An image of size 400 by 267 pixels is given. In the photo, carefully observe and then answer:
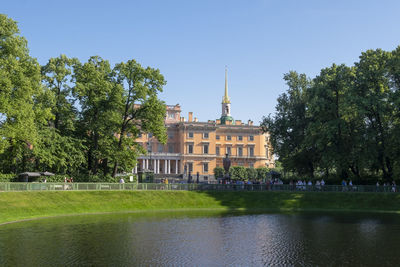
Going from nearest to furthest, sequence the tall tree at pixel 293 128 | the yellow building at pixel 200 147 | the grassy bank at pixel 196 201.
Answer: the grassy bank at pixel 196 201 < the tall tree at pixel 293 128 < the yellow building at pixel 200 147

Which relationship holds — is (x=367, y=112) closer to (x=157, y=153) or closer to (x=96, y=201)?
(x=96, y=201)

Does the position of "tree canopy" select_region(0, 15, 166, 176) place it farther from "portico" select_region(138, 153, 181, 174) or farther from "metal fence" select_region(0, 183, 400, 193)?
Answer: "portico" select_region(138, 153, 181, 174)

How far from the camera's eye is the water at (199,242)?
59.1 ft

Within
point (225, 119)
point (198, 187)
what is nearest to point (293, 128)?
point (198, 187)

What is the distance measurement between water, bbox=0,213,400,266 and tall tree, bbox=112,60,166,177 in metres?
19.0

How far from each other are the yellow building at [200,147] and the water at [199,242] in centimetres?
6806

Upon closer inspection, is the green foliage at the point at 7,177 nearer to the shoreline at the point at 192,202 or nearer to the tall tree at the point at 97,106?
the shoreline at the point at 192,202

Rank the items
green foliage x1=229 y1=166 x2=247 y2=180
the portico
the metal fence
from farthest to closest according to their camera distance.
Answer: the portico, green foliage x1=229 y1=166 x2=247 y2=180, the metal fence

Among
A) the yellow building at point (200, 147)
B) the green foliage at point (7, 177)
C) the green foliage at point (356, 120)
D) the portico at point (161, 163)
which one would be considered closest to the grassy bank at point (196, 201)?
the green foliage at point (356, 120)

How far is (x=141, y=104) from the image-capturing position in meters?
51.7

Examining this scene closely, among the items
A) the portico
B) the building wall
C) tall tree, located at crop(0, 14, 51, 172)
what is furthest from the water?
the building wall

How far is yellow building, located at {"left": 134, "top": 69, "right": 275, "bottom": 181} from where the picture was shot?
333 ft

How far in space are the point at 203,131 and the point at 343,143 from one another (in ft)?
189

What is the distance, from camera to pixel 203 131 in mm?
104500
